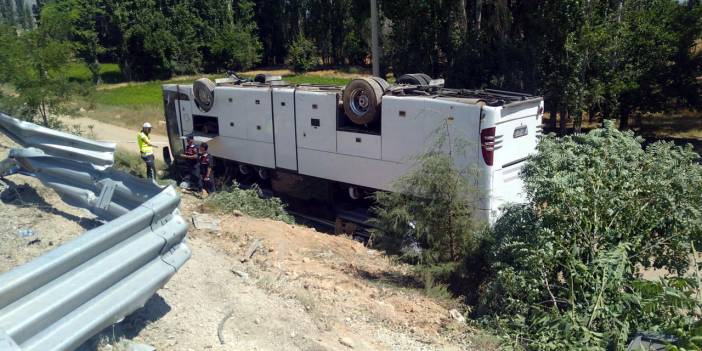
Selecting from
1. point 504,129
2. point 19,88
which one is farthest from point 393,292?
point 19,88

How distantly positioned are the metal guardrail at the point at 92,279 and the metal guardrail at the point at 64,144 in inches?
64.0

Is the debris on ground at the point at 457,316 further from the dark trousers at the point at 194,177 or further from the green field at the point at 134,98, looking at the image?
the green field at the point at 134,98

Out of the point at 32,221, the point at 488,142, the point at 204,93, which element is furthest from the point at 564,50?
the point at 32,221

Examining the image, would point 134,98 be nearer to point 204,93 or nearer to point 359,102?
point 204,93

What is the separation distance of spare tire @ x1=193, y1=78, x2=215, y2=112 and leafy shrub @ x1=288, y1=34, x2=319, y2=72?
148ft

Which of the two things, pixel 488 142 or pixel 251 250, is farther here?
pixel 488 142

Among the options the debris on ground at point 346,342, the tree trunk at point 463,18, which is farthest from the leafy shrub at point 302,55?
the debris on ground at point 346,342

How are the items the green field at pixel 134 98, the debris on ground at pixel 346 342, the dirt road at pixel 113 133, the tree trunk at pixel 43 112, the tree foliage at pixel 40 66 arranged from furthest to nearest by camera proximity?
the green field at pixel 134 98
the dirt road at pixel 113 133
the tree trunk at pixel 43 112
the tree foliage at pixel 40 66
the debris on ground at pixel 346 342

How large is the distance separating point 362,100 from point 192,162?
438 cm

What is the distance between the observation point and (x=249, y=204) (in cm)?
1026

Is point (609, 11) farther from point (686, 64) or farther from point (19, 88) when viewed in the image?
point (19, 88)

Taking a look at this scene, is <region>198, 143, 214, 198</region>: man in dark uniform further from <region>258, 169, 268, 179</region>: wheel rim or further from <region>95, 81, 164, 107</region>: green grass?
<region>95, 81, 164, 107</region>: green grass

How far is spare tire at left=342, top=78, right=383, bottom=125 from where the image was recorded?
31.9 ft

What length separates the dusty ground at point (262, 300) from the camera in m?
4.25
